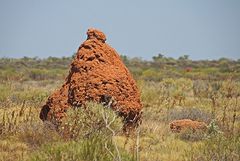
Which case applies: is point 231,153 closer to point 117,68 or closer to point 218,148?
point 218,148

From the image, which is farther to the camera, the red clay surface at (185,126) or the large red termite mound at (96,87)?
the red clay surface at (185,126)

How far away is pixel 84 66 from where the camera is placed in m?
9.07

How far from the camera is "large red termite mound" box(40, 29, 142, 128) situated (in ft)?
28.1

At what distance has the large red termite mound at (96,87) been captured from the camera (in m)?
8.57

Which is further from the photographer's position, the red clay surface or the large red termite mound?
the red clay surface

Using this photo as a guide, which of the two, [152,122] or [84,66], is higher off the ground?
[84,66]

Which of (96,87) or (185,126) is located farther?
(185,126)

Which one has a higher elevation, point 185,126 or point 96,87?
point 96,87

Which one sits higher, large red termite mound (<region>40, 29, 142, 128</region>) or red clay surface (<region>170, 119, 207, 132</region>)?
large red termite mound (<region>40, 29, 142, 128</region>)

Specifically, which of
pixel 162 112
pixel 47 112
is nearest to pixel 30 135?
pixel 47 112

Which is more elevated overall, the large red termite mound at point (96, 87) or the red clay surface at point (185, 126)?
the large red termite mound at point (96, 87)

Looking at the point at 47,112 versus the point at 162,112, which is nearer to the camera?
the point at 47,112

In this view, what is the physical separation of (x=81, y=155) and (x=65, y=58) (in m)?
73.3

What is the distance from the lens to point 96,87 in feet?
28.2
